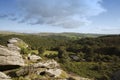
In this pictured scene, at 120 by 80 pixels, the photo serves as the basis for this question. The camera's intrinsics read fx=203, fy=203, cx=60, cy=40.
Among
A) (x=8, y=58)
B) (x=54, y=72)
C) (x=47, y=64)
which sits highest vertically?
(x=8, y=58)

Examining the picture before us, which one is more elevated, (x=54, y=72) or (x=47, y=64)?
(x=47, y=64)

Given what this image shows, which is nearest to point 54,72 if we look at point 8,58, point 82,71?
point 8,58

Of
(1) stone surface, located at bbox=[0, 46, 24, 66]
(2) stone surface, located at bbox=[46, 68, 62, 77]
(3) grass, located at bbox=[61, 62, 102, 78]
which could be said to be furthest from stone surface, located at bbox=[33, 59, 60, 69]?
(3) grass, located at bbox=[61, 62, 102, 78]

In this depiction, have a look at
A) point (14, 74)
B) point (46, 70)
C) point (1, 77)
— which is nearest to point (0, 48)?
point (14, 74)

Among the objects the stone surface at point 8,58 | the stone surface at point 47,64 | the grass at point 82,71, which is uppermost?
the stone surface at point 8,58

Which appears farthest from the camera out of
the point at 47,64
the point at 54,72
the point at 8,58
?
the point at 8,58

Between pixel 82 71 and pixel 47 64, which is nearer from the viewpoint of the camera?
pixel 47 64

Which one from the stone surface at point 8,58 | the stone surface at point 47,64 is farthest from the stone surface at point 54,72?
the stone surface at point 8,58

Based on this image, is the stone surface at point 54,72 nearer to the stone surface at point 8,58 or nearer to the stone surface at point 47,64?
the stone surface at point 47,64

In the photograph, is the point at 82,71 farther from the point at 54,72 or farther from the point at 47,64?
the point at 54,72

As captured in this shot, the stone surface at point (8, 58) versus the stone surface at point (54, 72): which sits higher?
the stone surface at point (8, 58)

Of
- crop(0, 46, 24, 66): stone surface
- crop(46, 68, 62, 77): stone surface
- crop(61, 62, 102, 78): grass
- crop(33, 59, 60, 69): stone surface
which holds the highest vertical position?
crop(0, 46, 24, 66): stone surface

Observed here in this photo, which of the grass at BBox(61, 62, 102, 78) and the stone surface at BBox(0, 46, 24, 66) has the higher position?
the stone surface at BBox(0, 46, 24, 66)

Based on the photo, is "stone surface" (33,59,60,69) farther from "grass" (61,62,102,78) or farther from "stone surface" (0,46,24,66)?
"grass" (61,62,102,78)
